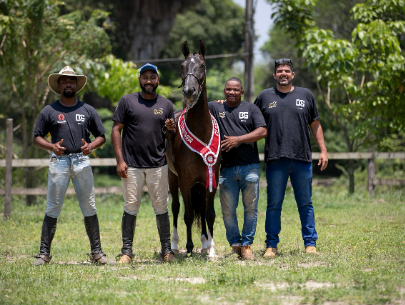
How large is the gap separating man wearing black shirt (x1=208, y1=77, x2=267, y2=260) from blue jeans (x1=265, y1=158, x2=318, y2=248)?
0.75 feet

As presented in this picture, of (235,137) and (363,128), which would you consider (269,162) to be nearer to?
(235,137)

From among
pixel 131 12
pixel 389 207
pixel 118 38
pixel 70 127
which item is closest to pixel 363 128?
pixel 389 207

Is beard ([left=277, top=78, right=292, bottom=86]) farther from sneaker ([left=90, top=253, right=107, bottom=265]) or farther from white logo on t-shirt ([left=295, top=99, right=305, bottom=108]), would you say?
sneaker ([left=90, top=253, right=107, bottom=265])

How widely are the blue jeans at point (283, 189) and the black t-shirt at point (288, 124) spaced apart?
13cm

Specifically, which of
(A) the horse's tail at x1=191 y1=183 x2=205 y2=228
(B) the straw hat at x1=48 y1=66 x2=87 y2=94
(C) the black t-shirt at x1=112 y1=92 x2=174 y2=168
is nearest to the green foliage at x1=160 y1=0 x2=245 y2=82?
(B) the straw hat at x1=48 y1=66 x2=87 y2=94

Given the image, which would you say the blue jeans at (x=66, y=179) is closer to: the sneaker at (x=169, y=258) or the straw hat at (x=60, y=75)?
the straw hat at (x=60, y=75)

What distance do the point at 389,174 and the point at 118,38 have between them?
14197 mm

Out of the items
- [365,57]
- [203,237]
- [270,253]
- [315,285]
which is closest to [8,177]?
[203,237]

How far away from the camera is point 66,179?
5.43 m

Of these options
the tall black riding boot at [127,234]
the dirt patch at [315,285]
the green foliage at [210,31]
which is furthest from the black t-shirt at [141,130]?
the green foliage at [210,31]

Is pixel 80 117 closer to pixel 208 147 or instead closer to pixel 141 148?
pixel 141 148

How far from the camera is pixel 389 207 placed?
31.0 ft

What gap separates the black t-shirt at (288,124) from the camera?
5691 mm

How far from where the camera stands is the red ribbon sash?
550cm
